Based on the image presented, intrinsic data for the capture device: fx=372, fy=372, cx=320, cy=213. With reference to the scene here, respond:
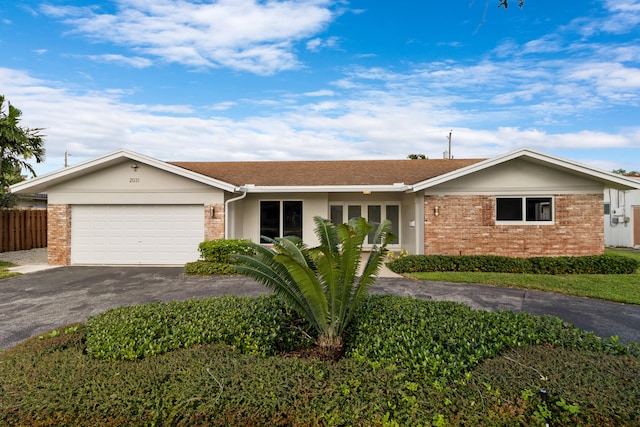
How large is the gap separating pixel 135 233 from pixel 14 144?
6269 millimetres

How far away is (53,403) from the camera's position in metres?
3.27

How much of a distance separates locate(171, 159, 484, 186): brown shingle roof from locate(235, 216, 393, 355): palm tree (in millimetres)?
9321

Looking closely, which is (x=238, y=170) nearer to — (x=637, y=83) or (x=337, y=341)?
(x=337, y=341)

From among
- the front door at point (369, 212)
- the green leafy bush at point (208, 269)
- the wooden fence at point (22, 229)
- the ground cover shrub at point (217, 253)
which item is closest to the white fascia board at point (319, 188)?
the ground cover shrub at point (217, 253)

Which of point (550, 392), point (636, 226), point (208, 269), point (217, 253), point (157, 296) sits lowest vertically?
point (157, 296)

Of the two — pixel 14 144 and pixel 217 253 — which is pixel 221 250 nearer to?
pixel 217 253

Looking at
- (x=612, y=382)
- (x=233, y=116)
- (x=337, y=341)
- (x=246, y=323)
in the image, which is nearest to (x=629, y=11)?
(x=612, y=382)

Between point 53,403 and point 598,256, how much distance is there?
14096mm

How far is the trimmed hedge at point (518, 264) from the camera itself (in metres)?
11.5

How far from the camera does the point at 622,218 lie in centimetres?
1905

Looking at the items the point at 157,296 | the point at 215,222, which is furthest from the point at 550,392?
the point at 215,222

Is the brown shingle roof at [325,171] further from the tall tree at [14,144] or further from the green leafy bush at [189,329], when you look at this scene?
the green leafy bush at [189,329]

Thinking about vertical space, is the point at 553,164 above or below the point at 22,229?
above

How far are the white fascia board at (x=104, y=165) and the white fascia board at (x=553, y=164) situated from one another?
23.4 ft
